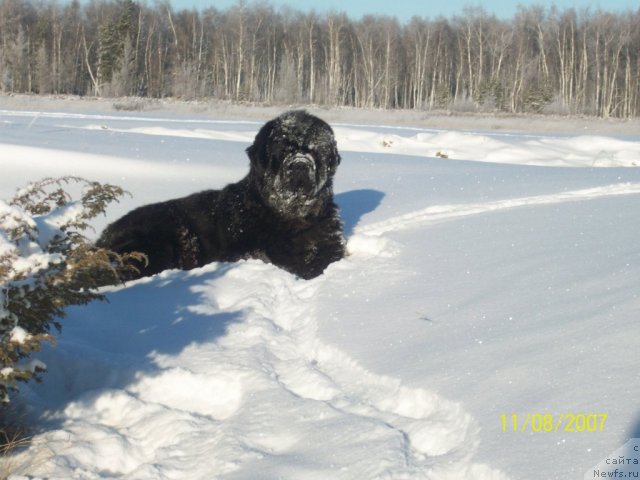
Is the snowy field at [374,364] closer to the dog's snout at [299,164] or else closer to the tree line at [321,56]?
the dog's snout at [299,164]

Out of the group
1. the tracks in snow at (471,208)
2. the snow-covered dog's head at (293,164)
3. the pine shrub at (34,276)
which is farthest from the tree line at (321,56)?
the pine shrub at (34,276)

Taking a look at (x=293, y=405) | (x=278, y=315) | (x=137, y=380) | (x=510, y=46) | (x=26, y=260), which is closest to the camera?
(x=26, y=260)

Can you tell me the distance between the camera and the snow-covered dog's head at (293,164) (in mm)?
5613

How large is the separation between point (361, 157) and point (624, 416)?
9134 mm

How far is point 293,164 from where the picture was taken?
18.4 ft

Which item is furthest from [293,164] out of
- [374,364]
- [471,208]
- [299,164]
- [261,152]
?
[374,364]

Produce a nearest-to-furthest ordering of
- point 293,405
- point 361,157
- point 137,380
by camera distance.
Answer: point 293,405 < point 137,380 < point 361,157

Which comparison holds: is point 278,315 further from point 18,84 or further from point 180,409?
point 18,84

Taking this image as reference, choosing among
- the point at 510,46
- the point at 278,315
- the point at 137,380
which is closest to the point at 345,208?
the point at 278,315

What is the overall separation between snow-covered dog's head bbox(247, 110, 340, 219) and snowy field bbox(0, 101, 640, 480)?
1.89 ft

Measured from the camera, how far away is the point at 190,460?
2545 mm

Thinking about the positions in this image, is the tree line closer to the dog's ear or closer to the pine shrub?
the dog's ear
